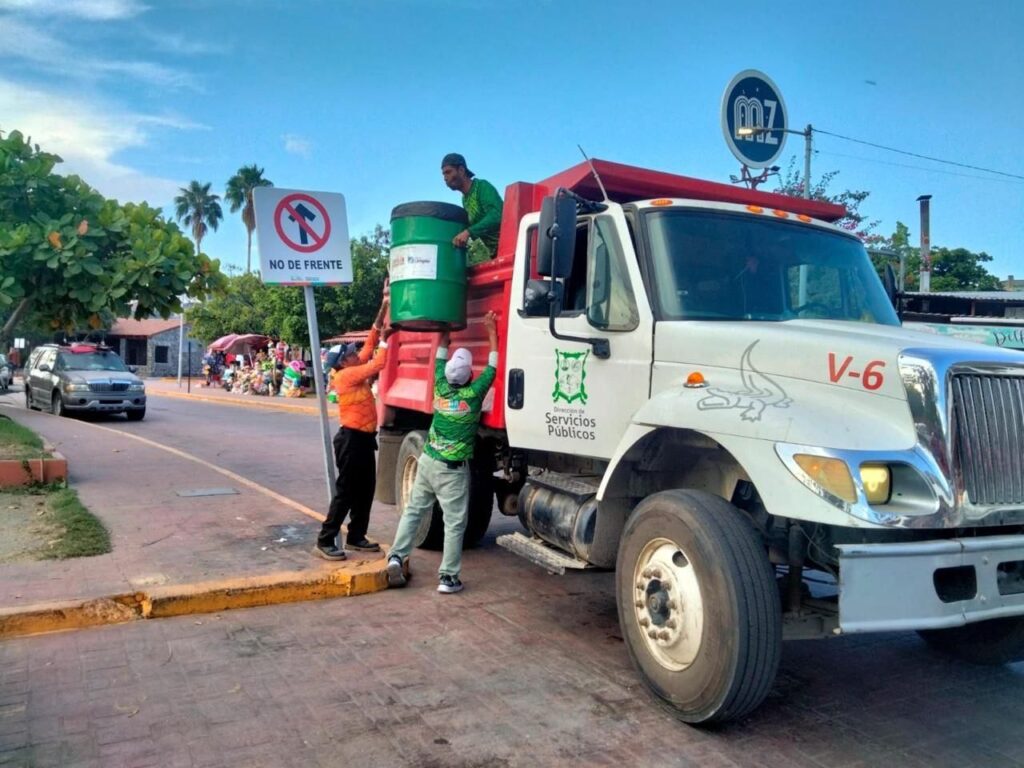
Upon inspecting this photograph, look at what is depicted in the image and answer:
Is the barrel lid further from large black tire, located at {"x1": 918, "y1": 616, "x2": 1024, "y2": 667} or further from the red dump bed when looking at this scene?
large black tire, located at {"x1": 918, "y1": 616, "x2": 1024, "y2": 667}

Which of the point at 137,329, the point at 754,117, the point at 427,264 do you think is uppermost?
the point at 754,117

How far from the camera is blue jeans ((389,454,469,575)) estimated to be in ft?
19.2

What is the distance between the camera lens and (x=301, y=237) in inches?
253

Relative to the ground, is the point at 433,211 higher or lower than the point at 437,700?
higher

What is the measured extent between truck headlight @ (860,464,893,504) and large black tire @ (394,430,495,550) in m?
3.77

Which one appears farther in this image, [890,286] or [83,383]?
[83,383]

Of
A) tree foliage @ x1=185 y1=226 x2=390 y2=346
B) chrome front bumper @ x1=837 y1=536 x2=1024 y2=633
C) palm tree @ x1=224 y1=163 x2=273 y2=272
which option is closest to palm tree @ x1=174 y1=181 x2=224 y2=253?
palm tree @ x1=224 y1=163 x2=273 y2=272

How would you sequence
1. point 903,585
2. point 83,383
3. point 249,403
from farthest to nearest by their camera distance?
point 249,403 → point 83,383 → point 903,585

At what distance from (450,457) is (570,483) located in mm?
940

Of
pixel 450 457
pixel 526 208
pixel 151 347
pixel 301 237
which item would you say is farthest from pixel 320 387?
pixel 151 347

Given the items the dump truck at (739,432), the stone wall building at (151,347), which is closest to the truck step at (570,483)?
the dump truck at (739,432)

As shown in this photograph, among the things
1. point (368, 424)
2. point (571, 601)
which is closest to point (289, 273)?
point (368, 424)

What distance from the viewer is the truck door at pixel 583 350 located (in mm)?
4578

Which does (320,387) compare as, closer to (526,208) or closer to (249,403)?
(526,208)
